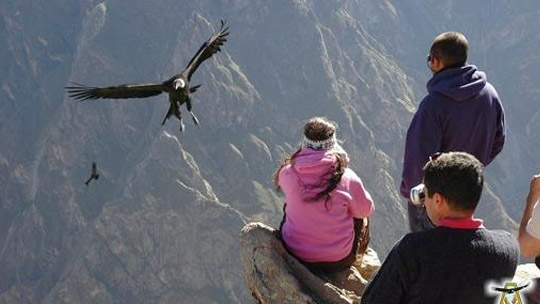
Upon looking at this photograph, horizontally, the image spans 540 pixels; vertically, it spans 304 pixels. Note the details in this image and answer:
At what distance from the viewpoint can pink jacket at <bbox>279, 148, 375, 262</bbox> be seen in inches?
283

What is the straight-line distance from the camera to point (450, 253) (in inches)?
154

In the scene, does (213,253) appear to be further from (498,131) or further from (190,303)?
(498,131)

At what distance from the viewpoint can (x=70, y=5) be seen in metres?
188

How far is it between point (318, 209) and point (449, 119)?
1.80 m

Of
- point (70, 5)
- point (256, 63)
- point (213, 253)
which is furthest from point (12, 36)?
point (213, 253)

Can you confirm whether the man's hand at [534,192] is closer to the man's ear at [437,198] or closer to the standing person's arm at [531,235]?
the standing person's arm at [531,235]

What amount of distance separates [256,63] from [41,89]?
62.2m

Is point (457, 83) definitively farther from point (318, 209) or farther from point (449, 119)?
point (318, 209)

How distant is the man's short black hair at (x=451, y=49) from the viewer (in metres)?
6.92

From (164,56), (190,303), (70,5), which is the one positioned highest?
(70,5)

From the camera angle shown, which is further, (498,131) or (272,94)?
(272,94)

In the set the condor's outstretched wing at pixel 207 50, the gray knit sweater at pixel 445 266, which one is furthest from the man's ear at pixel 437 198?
the condor's outstretched wing at pixel 207 50

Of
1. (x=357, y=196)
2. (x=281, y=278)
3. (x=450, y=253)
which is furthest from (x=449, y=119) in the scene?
(x=450, y=253)

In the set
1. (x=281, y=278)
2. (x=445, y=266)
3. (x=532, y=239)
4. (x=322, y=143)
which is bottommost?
(x=281, y=278)
